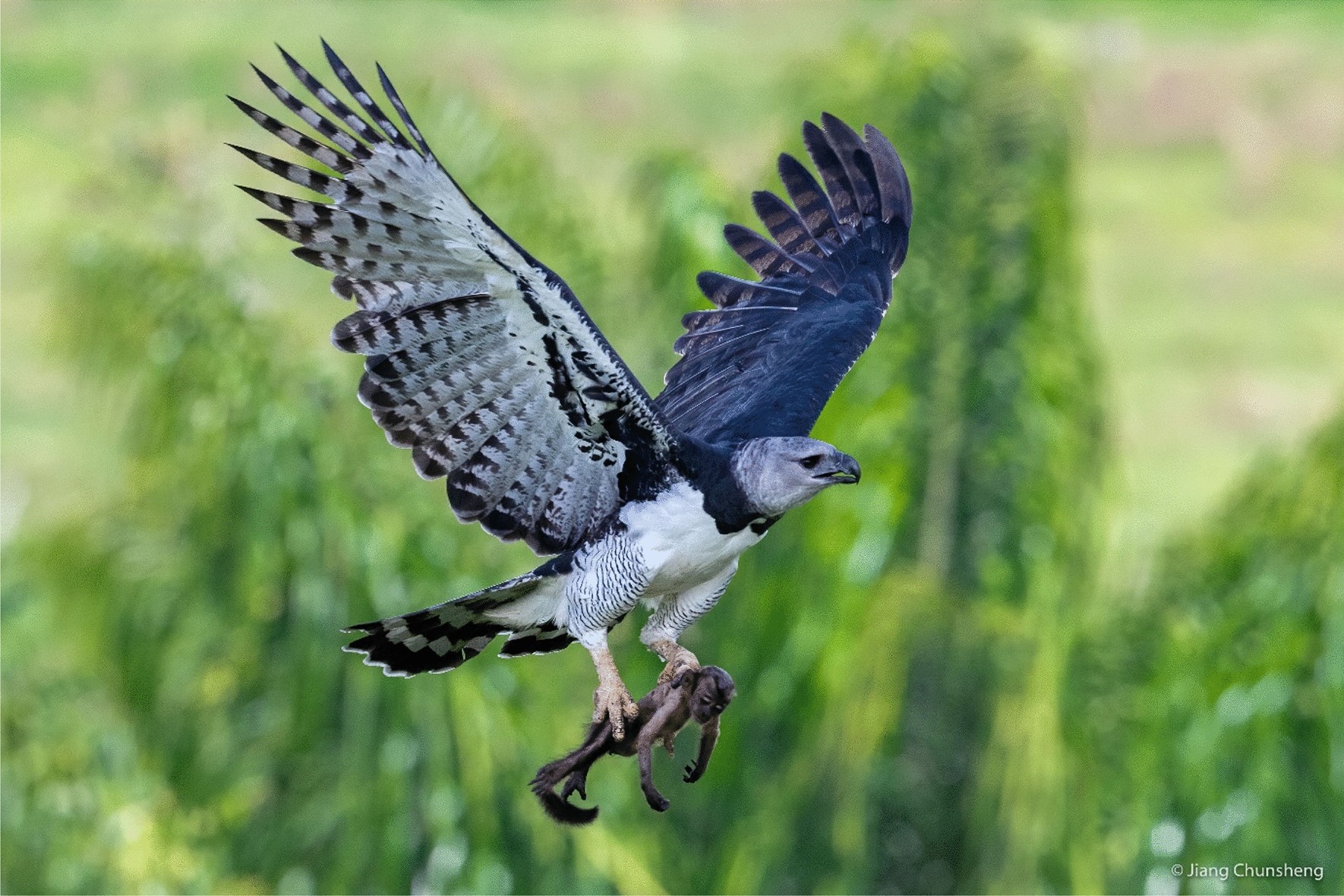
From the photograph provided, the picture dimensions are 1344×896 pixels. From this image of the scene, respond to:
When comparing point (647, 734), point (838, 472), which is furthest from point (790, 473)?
point (647, 734)

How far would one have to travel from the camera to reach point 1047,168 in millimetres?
6594

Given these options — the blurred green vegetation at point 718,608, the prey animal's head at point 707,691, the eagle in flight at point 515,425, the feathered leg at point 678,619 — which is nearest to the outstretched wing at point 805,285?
the eagle in flight at point 515,425

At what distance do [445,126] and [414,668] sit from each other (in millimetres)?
4072

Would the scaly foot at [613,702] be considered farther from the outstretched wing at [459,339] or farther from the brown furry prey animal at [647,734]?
the outstretched wing at [459,339]

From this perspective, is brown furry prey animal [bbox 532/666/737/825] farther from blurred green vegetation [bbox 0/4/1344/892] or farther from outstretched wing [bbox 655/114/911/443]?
blurred green vegetation [bbox 0/4/1344/892]

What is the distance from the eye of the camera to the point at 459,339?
2.63 m

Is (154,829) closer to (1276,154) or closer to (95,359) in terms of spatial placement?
(95,359)

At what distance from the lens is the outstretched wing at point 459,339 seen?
96.3 inches

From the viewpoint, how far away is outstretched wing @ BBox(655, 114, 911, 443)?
334 cm

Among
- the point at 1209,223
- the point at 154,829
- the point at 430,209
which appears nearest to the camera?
the point at 430,209

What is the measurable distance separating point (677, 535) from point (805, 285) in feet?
4.01

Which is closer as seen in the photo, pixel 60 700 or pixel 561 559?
pixel 561 559

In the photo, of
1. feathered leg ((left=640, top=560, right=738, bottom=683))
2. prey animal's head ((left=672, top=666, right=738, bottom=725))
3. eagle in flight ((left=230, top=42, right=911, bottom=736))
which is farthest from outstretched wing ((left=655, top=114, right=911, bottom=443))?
prey animal's head ((left=672, top=666, right=738, bottom=725))

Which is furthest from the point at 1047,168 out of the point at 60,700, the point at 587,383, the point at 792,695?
the point at 60,700
